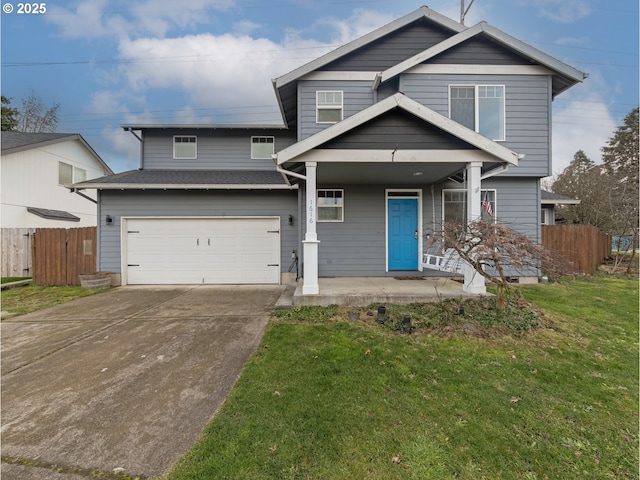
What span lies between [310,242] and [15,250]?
10377mm

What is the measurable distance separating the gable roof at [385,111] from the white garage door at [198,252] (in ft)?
11.2

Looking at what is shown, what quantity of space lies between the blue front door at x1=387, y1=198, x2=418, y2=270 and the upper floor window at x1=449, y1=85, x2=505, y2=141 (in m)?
2.84

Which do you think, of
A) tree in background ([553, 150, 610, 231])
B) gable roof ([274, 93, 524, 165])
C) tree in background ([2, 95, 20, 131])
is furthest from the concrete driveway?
tree in background ([2, 95, 20, 131])

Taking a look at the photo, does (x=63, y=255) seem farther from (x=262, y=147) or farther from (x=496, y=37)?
(x=496, y=37)

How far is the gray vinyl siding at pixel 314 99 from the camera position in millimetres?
7770

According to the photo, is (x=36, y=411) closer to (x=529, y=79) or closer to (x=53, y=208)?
(x=529, y=79)

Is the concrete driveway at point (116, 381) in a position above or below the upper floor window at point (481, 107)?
below

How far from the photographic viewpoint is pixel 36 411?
2510 millimetres

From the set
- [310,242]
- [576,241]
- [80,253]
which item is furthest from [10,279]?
[576,241]

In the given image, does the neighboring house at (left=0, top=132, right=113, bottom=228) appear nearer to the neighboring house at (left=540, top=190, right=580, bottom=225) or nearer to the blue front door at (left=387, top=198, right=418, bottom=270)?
the blue front door at (left=387, top=198, right=418, bottom=270)

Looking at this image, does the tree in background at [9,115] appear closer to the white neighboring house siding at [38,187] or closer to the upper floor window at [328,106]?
the white neighboring house siding at [38,187]

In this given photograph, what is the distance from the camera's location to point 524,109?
7664mm

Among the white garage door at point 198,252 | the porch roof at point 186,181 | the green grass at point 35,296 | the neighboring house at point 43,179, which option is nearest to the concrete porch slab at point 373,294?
the white garage door at point 198,252

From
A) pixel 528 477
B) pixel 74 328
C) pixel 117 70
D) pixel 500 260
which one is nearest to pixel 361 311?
pixel 500 260
